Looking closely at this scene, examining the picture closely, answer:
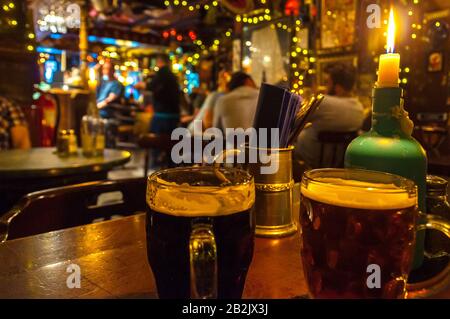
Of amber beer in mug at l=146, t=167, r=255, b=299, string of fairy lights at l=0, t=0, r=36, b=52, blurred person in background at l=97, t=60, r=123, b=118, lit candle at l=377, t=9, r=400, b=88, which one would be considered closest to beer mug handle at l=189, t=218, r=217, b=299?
amber beer in mug at l=146, t=167, r=255, b=299

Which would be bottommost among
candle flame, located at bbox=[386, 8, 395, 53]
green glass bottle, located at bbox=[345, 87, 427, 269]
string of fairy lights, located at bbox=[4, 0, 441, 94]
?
green glass bottle, located at bbox=[345, 87, 427, 269]

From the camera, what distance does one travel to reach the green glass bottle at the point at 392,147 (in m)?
0.63

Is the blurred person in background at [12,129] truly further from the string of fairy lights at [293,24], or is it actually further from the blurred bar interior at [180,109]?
the string of fairy lights at [293,24]

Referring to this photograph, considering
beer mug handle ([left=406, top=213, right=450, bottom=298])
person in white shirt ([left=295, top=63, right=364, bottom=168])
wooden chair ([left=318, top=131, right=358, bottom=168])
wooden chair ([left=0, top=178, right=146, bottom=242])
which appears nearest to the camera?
beer mug handle ([left=406, top=213, right=450, bottom=298])

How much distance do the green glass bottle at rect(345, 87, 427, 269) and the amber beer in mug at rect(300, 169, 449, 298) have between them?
0.11m

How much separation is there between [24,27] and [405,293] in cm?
612

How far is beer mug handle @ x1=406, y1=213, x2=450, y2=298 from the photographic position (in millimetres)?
531

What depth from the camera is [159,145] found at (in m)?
3.61

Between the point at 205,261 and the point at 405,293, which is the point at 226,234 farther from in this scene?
the point at 405,293

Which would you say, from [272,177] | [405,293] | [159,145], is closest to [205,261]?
[405,293]

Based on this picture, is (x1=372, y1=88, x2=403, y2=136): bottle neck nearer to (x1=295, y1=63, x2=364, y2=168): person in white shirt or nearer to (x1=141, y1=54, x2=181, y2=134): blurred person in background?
(x1=295, y1=63, x2=364, y2=168): person in white shirt

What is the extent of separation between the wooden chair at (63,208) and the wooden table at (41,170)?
68cm

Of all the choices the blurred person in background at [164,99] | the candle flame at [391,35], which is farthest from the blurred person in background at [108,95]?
the candle flame at [391,35]

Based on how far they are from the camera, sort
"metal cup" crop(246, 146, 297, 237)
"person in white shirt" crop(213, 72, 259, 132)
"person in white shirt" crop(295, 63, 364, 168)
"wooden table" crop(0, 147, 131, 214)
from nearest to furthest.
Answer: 1. "metal cup" crop(246, 146, 297, 237)
2. "wooden table" crop(0, 147, 131, 214)
3. "person in white shirt" crop(295, 63, 364, 168)
4. "person in white shirt" crop(213, 72, 259, 132)
